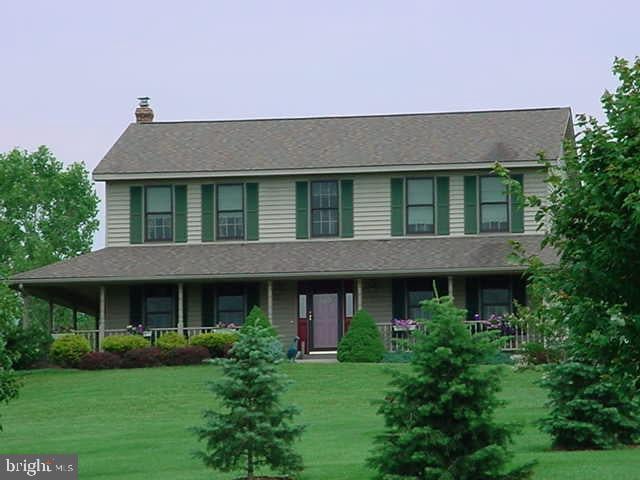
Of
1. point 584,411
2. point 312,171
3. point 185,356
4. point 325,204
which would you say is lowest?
point 584,411

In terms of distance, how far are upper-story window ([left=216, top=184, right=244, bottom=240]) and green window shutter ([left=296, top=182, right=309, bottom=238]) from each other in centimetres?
155

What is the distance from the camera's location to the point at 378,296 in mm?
37312

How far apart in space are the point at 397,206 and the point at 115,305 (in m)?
8.12

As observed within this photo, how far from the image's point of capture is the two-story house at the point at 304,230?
36.6 metres

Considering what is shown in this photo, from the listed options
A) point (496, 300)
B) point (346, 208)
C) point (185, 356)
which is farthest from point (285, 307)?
point (496, 300)

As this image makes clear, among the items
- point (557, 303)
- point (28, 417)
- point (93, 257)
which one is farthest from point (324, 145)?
point (557, 303)

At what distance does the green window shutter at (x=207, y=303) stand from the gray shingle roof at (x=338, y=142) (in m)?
3.20

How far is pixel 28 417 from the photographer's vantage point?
1094 inches

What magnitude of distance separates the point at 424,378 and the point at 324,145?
80.5 ft

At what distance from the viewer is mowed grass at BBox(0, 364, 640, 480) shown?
19000 millimetres

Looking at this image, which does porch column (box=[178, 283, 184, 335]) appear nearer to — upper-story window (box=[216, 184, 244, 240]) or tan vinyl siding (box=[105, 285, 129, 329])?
tan vinyl siding (box=[105, 285, 129, 329])

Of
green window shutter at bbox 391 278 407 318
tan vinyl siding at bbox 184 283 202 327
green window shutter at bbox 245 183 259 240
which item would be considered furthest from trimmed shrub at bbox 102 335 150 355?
green window shutter at bbox 391 278 407 318

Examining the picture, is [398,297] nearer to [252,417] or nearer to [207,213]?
[207,213]

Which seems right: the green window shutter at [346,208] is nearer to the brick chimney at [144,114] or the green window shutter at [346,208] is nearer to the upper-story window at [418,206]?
the upper-story window at [418,206]
